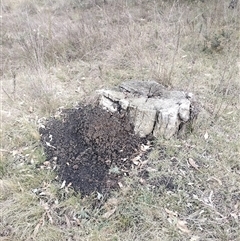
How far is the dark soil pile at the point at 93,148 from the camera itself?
229 centimetres

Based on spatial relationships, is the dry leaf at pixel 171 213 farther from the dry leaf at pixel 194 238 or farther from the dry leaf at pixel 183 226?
the dry leaf at pixel 194 238

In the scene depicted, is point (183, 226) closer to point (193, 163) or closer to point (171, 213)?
point (171, 213)

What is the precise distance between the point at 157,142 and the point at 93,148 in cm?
61

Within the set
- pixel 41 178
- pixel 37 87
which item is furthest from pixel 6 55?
pixel 41 178

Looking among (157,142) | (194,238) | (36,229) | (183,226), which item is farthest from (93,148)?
(194,238)

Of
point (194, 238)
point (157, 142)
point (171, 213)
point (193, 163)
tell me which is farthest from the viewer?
point (157, 142)

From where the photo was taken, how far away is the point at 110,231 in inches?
77.6

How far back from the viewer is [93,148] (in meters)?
2.46

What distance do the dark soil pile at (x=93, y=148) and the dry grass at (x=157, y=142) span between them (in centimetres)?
11

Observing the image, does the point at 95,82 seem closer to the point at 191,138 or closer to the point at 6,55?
the point at 191,138

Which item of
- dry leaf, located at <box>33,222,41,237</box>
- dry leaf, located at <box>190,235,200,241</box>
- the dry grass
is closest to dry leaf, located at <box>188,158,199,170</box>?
the dry grass

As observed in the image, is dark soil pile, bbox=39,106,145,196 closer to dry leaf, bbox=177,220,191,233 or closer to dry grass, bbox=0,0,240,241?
dry grass, bbox=0,0,240,241

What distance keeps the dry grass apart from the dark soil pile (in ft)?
0.37

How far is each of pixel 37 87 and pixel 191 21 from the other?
9.36 feet
